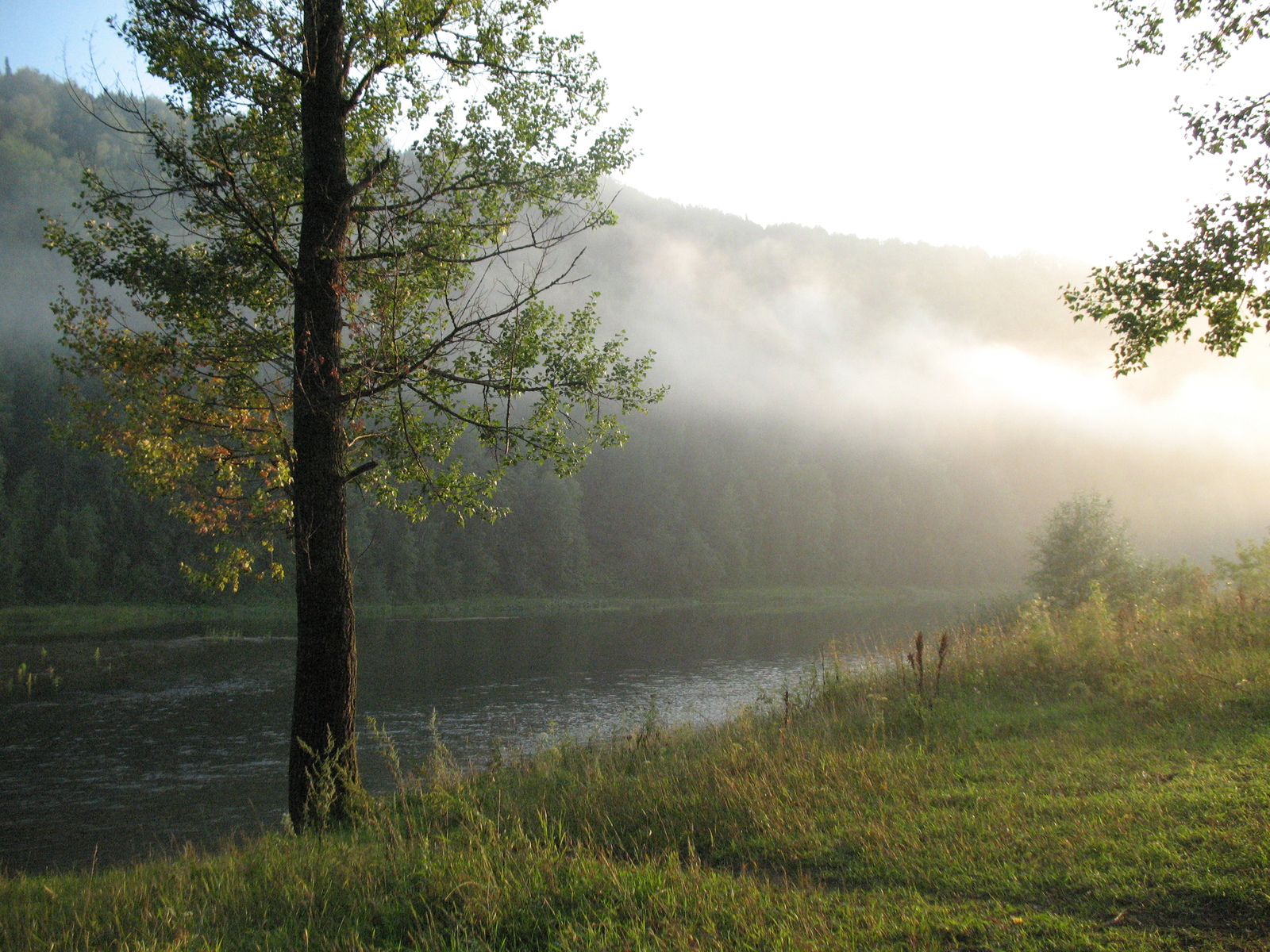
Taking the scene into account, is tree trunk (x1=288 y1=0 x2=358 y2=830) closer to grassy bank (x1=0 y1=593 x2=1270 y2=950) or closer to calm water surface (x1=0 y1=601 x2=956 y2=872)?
grassy bank (x1=0 y1=593 x2=1270 y2=950)

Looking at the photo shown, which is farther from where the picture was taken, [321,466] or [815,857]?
[321,466]

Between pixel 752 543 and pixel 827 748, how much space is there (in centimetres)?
9899

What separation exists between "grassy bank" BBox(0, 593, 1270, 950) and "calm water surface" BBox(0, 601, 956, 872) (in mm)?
4073

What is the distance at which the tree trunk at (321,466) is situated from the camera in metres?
7.38

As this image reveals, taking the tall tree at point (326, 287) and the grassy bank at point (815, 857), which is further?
the tall tree at point (326, 287)

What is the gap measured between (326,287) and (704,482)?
112 metres

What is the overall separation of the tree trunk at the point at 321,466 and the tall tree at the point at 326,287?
0.02 metres

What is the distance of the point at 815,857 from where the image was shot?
4914 mm

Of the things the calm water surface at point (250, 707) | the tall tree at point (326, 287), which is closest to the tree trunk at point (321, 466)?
the tall tree at point (326, 287)

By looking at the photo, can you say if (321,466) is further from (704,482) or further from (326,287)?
(704,482)

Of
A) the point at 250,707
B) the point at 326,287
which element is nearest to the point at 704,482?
the point at 250,707

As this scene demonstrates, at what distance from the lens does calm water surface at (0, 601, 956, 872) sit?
1257cm

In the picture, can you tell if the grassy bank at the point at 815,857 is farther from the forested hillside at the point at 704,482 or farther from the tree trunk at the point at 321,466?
the forested hillside at the point at 704,482

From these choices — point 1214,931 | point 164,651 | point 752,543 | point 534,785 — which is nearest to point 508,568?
point 752,543
